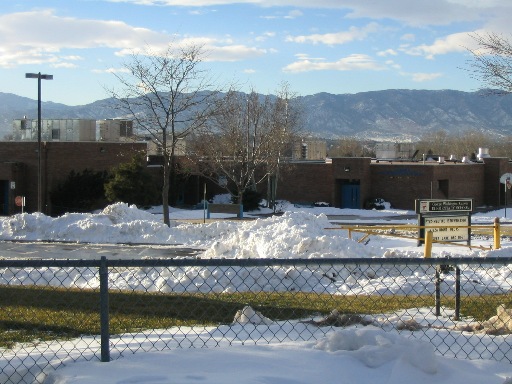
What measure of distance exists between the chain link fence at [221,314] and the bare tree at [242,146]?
36895 mm

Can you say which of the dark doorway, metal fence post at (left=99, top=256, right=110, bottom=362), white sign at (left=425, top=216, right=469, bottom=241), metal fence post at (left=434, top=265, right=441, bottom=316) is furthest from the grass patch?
the dark doorway

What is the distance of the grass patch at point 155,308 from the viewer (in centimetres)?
852

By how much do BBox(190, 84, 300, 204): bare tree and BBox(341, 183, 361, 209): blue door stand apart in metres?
5.27

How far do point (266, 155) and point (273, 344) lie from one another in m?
46.0

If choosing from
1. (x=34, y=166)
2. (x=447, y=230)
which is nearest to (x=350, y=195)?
(x=34, y=166)

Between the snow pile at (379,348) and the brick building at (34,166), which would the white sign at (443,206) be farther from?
the brick building at (34,166)

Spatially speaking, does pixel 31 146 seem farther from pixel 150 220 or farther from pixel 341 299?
pixel 341 299

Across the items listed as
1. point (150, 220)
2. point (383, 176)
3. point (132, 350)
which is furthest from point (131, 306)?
point (383, 176)

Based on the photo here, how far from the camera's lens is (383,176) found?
55.3 m

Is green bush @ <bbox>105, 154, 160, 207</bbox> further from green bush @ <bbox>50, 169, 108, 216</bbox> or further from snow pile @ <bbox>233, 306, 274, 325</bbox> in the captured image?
snow pile @ <bbox>233, 306, 274, 325</bbox>

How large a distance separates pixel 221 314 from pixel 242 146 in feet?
137

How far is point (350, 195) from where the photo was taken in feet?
182

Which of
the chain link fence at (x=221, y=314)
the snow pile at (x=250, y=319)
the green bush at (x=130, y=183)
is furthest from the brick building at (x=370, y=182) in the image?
the snow pile at (x=250, y=319)

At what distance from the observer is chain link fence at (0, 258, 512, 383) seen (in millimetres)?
5910
